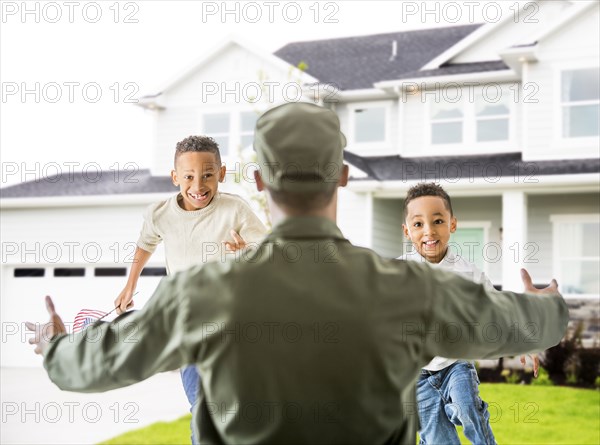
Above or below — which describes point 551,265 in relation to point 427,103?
below

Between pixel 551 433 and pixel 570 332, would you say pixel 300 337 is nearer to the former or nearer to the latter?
pixel 551 433

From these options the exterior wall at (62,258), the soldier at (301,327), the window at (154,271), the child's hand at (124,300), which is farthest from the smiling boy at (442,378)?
the window at (154,271)

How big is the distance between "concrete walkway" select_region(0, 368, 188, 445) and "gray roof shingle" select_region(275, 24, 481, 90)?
761cm

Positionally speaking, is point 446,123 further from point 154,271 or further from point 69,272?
point 69,272

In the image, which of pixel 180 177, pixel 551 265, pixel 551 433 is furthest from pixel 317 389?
pixel 551 265

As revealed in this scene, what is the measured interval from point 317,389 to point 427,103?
610 inches

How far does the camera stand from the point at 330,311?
161cm

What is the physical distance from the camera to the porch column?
1453 centimetres

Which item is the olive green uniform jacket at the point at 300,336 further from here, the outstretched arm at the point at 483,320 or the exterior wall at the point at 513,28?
the exterior wall at the point at 513,28

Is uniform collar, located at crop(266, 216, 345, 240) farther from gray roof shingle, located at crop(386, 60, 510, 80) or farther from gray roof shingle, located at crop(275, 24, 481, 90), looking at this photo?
gray roof shingle, located at crop(275, 24, 481, 90)

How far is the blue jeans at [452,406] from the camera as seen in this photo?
4547 millimetres

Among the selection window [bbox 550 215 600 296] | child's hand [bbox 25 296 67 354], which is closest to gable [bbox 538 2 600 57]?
window [bbox 550 215 600 296]

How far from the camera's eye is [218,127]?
17.9 metres

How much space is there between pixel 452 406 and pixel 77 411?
9.51m
